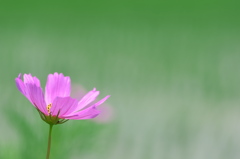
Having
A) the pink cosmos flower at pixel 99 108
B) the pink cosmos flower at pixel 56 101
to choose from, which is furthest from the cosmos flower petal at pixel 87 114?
the pink cosmos flower at pixel 99 108

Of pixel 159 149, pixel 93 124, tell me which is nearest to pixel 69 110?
pixel 93 124

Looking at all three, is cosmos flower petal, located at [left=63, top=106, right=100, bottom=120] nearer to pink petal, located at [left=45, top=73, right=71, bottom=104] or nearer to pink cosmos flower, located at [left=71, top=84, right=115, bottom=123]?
pink petal, located at [left=45, top=73, right=71, bottom=104]

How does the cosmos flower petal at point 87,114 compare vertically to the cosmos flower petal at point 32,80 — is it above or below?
below

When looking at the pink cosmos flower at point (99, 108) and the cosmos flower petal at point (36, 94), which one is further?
the pink cosmos flower at point (99, 108)

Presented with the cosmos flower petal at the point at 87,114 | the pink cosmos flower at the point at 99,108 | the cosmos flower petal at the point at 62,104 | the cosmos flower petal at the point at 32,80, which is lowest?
the cosmos flower petal at the point at 87,114

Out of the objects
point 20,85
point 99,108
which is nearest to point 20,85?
point 20,85

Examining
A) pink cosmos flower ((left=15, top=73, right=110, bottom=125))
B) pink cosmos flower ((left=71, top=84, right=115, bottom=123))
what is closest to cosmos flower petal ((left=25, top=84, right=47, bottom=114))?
pink cosmos flower ((left=15, top=73, right=110, bottom=125))

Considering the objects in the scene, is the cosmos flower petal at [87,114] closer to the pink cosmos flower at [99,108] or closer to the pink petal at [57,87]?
the pink petal at [57,87]
